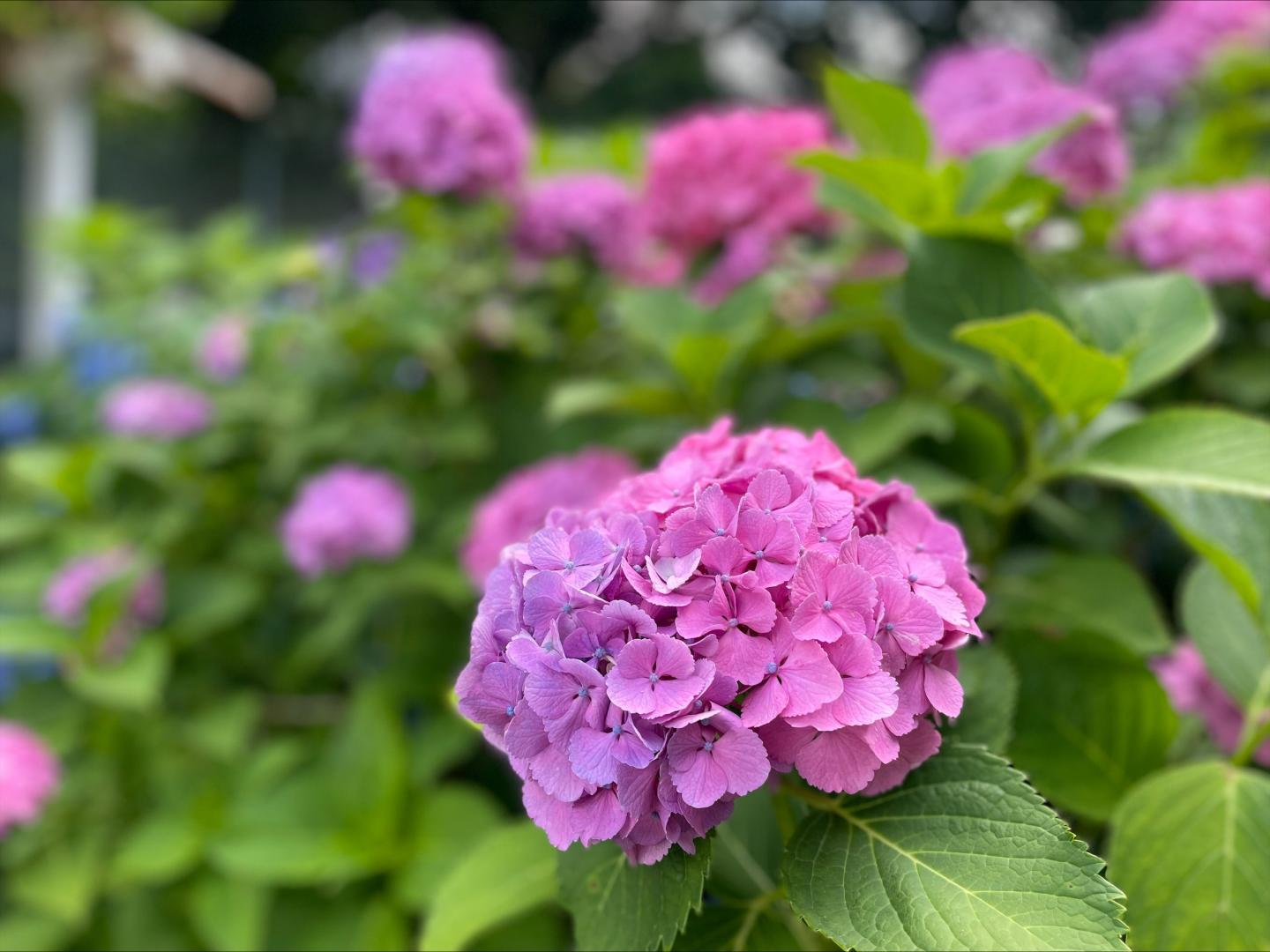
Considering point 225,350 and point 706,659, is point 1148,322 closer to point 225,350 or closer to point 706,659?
point 706,659

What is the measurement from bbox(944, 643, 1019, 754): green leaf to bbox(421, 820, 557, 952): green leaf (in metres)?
0.30

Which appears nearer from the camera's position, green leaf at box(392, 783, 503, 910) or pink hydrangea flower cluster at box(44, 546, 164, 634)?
green leaf at box(392, 783, 503, 910)

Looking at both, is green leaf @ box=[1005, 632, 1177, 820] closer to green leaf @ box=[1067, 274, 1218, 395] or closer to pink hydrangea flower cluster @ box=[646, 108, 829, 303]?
green leaf @ box=[1067, 274, 1218, 395]

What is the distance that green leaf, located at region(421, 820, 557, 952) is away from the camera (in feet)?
2.31

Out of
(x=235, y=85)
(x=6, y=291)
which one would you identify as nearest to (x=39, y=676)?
(x=235, y=85)

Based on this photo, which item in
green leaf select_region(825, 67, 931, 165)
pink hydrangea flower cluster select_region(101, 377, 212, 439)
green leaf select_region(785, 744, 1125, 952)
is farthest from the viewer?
pink hydrangea flower cluster select_region(101, 377, 212, 439)

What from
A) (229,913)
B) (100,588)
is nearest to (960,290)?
(229,913)

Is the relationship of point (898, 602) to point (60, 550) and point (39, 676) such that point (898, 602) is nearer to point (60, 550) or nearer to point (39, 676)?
point (60, 550)

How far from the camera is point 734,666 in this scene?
1.62 ft

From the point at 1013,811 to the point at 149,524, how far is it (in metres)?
1.53

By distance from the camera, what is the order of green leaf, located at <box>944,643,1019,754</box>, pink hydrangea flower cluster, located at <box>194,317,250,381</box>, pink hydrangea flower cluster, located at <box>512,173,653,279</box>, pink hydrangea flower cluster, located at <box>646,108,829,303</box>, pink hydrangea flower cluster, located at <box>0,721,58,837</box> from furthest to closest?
1. pink hydrangea flower cluster, located at <box>194,317,250,381</box>
2. pink hydrangea flower cluster, located at <box>512,173,653,279</box>
3. pink hydrangea flower cluster, located at <box>646,108,829,303</box>
4. pink hydrangea flower cluster, located at <box>0,721,58,837</box>
5. green leaf, located at <box>944,643,1019,754</box>

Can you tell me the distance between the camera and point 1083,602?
33.9 inches

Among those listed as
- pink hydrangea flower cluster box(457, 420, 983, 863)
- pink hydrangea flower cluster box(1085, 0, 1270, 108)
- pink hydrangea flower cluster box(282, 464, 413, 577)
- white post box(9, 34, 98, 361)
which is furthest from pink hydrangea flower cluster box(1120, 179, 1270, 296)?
white post box(9, 34, 98, 361)

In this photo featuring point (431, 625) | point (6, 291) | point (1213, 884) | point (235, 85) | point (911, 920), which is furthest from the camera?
point (6, 291)
